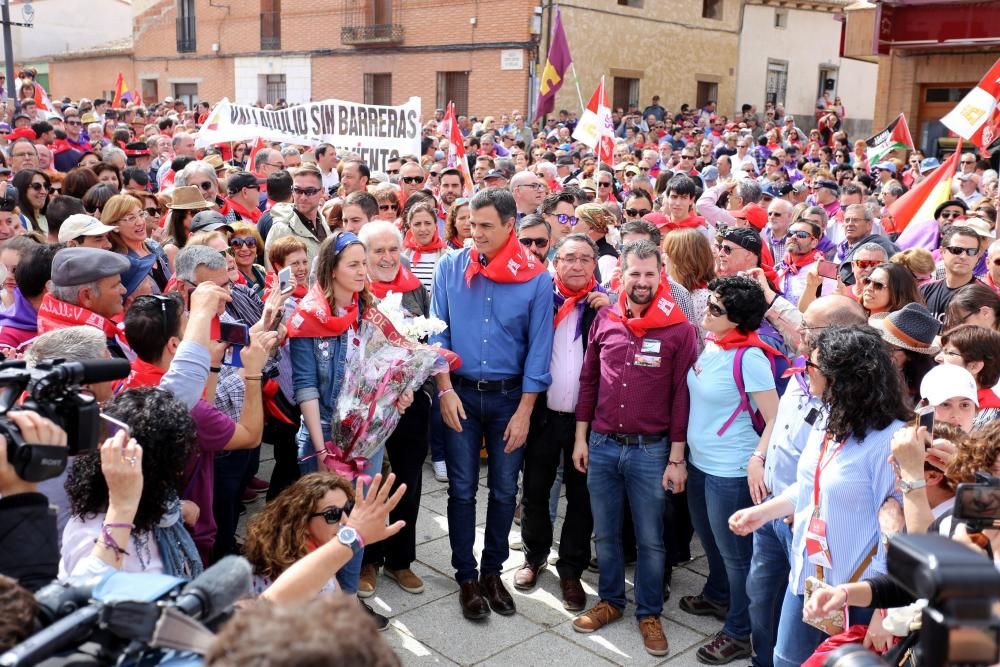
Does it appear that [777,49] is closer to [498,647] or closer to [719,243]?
[719,243]

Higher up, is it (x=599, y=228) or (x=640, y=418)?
(x=599, y=228)

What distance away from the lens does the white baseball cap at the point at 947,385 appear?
3645 mm

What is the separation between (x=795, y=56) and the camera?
32188 millimetres

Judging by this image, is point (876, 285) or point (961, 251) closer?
point (876, 285)

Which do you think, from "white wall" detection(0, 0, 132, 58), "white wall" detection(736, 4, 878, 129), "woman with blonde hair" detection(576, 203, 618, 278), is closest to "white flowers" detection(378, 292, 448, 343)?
"woman with blonde hair" detection(576, 203, 618, 278)

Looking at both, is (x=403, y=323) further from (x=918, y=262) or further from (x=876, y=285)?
(x=918, y=262)

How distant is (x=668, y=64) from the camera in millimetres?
29359

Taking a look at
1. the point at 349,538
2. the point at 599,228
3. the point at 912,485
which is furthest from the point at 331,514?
the point at 599,228

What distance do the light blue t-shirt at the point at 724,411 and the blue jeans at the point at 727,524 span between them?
0.07 m

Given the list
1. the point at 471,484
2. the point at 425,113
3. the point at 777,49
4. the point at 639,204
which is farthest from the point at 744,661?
the point at 777,49

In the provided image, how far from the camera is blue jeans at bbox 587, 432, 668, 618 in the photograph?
4379mm

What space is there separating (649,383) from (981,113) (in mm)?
5926

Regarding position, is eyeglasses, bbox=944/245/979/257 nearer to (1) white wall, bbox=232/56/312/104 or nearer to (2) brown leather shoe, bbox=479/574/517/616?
(2) brown leather shoe, bbox=479/574/517/616

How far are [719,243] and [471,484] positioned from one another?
2241 millimetres
